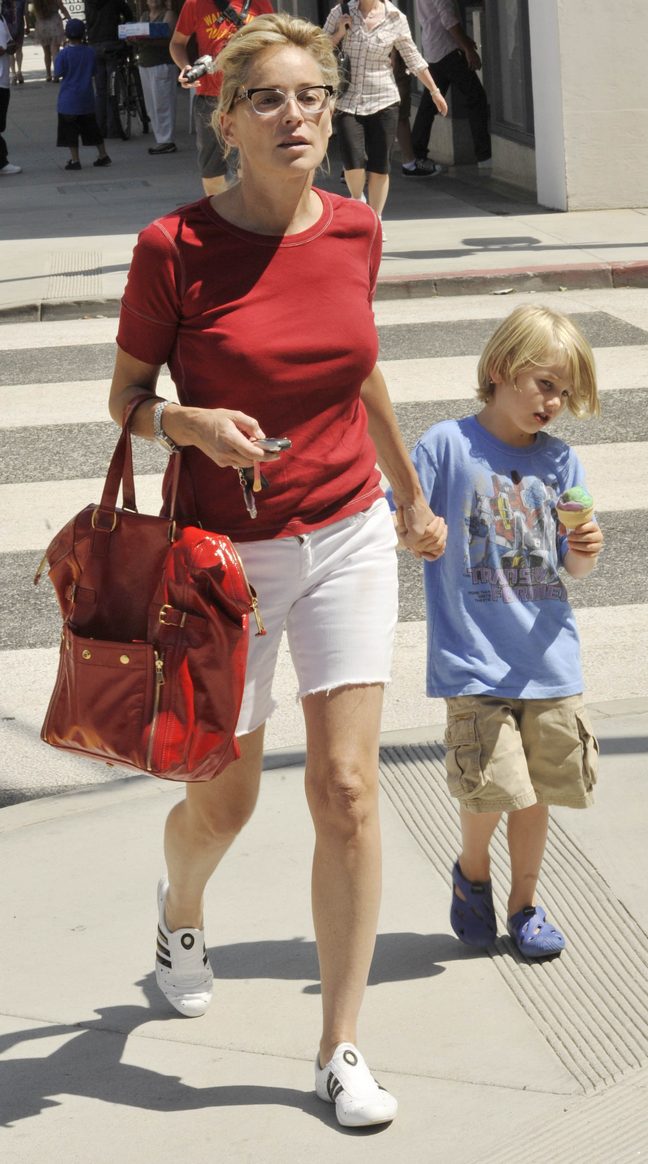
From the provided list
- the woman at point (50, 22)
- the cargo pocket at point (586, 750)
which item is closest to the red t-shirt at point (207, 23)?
the cargo pocket at point (586, 750)

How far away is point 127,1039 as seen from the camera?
338cm

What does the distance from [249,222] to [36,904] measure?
5.89 feet

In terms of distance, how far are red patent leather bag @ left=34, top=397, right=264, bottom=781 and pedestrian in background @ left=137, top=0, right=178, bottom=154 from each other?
18.6 metres

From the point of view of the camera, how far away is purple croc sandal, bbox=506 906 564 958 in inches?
141

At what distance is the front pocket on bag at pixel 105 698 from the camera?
297cm

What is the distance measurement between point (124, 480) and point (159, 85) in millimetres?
18693

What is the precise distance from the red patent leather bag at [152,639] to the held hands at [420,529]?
55 cm

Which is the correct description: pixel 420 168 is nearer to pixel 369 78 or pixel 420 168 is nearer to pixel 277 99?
pixel 369 78

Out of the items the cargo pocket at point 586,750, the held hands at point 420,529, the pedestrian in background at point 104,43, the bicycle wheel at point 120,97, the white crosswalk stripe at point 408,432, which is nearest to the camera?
the held hands at point 420,529

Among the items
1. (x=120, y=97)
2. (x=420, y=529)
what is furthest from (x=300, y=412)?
(x=120, y=97)

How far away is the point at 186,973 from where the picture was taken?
3.44m

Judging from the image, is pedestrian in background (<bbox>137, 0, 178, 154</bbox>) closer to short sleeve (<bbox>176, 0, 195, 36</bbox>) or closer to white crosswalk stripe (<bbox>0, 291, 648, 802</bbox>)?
short sleeve (<bbox>176, 0, 195, 36</bbox>)

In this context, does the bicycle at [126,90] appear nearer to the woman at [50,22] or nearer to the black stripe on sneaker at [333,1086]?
the woman at [50,22]

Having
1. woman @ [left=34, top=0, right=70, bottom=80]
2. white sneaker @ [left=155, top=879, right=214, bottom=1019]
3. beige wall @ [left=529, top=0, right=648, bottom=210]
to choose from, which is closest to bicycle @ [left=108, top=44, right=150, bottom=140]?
woman @ [left=34, top=0, right=70, bottom=80]
